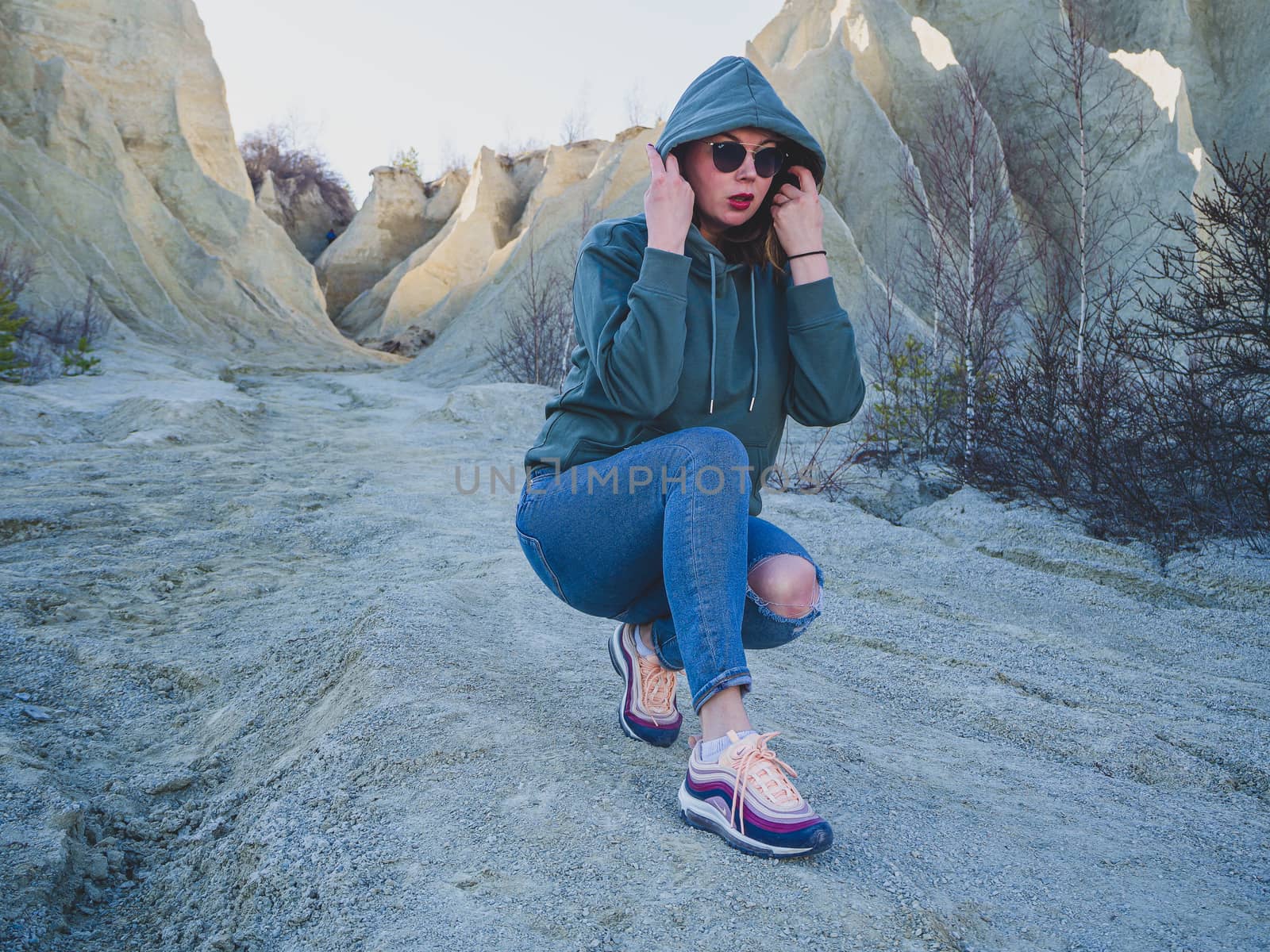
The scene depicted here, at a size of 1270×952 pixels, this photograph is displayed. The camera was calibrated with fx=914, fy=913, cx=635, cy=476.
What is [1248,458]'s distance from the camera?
4250mm

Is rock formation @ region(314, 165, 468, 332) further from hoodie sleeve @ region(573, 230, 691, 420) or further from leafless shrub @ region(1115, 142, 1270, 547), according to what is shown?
hoodie sleeve @ region(573, 230, 691, 420)

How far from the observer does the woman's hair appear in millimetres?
2025

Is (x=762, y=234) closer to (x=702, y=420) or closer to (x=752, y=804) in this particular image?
(x=702, y=420)

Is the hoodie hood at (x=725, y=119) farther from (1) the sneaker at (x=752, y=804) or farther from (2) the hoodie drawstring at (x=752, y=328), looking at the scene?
(1) the sneaker at (x=752, y=804)

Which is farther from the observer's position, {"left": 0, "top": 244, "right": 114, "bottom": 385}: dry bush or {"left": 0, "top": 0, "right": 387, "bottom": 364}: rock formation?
{"left": 0, "top": 0, "right": 387, "bottom": 364}: rock formation

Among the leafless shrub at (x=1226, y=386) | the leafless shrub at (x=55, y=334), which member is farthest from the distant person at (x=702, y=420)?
the leafless shrub at (x=55, y=334)

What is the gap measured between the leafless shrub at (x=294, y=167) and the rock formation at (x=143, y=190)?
23.7ft

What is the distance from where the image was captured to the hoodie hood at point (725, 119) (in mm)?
1886

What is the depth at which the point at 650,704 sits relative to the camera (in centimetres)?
195

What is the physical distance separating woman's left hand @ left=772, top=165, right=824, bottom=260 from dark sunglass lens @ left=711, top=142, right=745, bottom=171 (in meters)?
0.13

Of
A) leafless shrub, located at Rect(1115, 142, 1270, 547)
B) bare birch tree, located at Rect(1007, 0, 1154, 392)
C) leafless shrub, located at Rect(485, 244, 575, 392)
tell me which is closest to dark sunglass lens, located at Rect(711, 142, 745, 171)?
leafless shrub, located at Rect(1115, 142, 1270, 547)

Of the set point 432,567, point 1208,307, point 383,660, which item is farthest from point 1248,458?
point 383,660

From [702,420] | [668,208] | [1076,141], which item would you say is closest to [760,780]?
[702,420]

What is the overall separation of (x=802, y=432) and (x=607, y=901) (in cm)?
755
